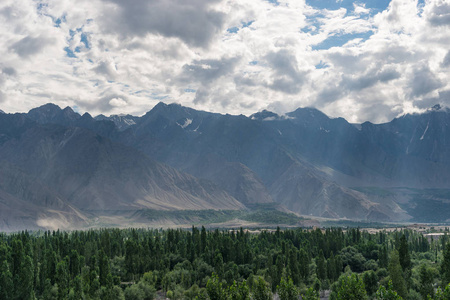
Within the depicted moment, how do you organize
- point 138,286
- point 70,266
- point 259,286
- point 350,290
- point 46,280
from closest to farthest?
1. point 350,290
2. point 259,286
3. point 46,280
4. point 138,286
5. point 70,266

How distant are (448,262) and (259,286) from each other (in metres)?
61.3

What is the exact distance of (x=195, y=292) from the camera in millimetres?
153250

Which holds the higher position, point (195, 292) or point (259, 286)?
point (259, 286)

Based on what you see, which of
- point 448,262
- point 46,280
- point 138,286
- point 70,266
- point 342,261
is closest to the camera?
point 448,262

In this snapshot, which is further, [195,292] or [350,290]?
[195,292]

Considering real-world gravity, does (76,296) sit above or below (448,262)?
below

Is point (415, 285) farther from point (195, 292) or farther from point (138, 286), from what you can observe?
point (138, 286)

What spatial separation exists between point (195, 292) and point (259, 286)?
60.8 m

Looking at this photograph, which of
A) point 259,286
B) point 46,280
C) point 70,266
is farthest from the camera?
point 70,266

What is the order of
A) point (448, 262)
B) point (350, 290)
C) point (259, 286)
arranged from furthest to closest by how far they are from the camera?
point (448, 262), point (259, 286), point (350, 290)

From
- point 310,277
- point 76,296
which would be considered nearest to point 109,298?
point 76,296

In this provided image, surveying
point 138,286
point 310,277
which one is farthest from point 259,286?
point 310,277

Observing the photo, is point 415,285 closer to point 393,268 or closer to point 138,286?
point 393,268

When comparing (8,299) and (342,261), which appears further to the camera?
(342,261)
